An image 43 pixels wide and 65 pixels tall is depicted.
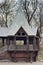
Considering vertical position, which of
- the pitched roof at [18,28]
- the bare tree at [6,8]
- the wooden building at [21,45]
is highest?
the bare tree at [6,8]

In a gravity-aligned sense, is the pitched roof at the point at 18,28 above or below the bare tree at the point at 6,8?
below

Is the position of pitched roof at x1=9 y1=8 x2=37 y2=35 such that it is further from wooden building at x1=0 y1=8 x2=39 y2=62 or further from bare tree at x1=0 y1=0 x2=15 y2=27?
bare tree at x1=0 y1=0 x2=15 y2=27

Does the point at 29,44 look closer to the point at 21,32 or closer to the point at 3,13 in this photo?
the point at 21,32

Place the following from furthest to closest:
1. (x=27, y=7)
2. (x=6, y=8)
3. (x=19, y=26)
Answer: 1. (x=6, y=8)
2. (x=27, y=7)
3. (x=19, y=26)

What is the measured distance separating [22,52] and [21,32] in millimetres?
3049

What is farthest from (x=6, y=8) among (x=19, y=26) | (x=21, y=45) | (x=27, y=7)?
(x=21, y=45)

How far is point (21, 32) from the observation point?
3534 centimetres

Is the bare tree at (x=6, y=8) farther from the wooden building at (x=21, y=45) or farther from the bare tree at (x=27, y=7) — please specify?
the wooden building at (x=21, y=45)

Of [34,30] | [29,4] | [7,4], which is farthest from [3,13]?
[34,30]

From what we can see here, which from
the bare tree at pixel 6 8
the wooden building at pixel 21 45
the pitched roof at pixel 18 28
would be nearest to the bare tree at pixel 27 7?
the bare tree at pixel 6 8

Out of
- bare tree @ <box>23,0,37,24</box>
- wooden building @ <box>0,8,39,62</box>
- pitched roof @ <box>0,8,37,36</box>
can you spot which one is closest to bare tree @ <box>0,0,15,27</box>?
bare tree @ <box>23,0,37,24</box>

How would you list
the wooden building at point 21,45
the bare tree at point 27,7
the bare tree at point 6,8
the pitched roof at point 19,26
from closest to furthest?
the wooden building at point 21,45 → the pitched roof at point 19,26 → the bare tree at point 27,7 → the bare tree at point 6,8

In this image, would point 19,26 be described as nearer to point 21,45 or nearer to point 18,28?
point 18,28

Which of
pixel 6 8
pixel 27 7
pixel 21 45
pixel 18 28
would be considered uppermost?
pixel 27 7
